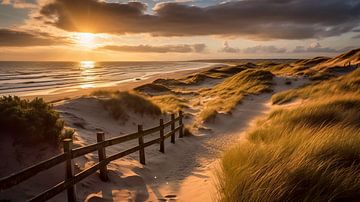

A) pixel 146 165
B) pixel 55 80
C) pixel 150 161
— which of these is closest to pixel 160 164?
pixel 150 161

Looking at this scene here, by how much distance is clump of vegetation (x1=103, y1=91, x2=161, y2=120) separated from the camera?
15.6 m

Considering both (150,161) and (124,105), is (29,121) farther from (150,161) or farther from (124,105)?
(124,105)

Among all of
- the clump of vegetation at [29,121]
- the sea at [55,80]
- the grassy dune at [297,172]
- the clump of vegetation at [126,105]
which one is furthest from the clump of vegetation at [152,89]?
the grassy dune at [297,172]

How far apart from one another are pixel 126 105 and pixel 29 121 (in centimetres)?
926

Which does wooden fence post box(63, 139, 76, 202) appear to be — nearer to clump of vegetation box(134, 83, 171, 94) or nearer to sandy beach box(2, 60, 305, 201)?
sandy beach box(2, 60, 305, 201)

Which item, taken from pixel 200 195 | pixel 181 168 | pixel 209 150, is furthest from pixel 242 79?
pixel 200 195

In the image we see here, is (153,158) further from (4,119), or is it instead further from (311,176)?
(311,176)

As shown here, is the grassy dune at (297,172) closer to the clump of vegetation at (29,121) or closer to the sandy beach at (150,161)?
the sandy beach at (150,161)

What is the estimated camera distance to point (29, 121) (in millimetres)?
7438

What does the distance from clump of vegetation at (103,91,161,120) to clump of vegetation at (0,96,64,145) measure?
7348 mm

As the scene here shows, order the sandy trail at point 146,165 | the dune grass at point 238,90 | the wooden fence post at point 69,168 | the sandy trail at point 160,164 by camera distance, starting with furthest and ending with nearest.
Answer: the dune grass at point 238,90
the sandy trail at point 160,164
the sandy trail at point 146,165
the wooden fence post at point 69,168

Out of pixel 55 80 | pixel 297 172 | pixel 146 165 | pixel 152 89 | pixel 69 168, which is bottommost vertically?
pixel 55 80

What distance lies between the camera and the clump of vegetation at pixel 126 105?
15586 mm

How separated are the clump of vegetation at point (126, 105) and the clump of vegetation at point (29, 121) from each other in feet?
24.1
